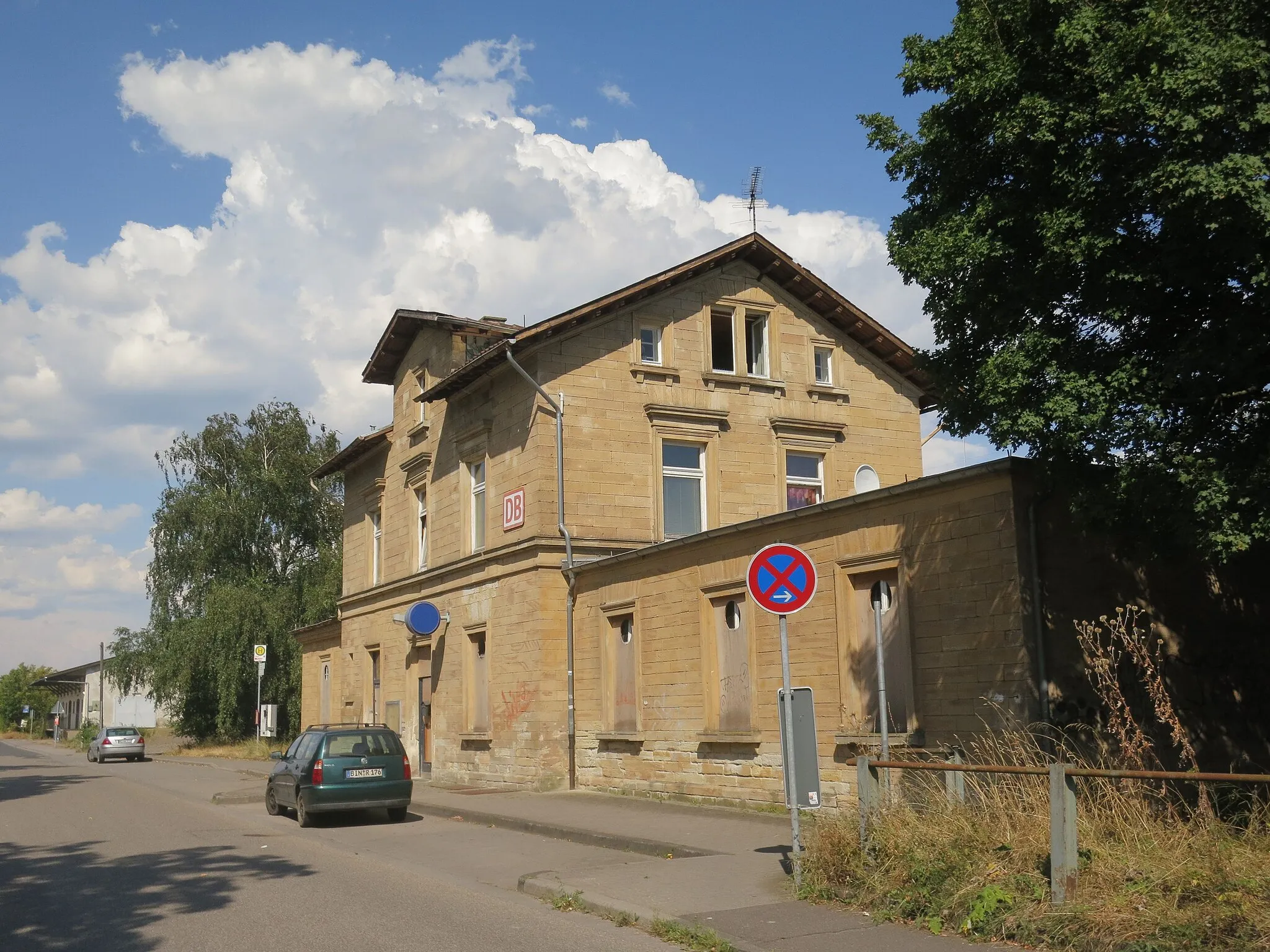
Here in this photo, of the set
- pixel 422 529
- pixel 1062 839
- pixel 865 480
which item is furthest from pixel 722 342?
pixel 1062 839

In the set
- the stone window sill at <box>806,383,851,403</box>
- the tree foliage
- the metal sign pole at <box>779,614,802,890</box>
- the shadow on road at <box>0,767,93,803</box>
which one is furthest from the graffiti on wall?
the tree foliage

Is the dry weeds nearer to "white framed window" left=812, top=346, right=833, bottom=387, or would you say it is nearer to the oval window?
the oval window

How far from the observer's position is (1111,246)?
10492 mm

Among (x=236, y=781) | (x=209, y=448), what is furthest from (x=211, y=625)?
(x=236, y=781)

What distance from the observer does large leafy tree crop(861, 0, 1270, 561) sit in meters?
9.37

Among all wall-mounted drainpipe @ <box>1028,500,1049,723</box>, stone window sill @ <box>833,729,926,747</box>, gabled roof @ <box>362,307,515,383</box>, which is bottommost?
stone window sill @ <box>833,729,926,747</box>

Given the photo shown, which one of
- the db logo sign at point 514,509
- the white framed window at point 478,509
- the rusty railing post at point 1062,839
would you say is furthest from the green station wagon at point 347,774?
the rusty railing post at point 1062,839

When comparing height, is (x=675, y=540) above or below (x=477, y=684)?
above

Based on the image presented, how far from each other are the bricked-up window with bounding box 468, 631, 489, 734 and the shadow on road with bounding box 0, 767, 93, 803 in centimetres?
933

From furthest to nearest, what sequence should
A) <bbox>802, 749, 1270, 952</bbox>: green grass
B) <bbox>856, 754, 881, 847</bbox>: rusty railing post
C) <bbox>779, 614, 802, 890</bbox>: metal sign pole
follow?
<bbox>779, 614, 802, 890</bbox>: metal sign pole
<bbox>856, 754, 881, 847</bbox>: rusty railing post
<bbox>802, 749, 1270, 952</bbox>: green grass

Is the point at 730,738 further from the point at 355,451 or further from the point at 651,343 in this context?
the point at 355,451

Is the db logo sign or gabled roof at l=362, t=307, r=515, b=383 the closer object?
the db logo sign

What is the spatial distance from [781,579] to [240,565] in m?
44.6

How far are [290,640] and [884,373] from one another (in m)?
30.4
